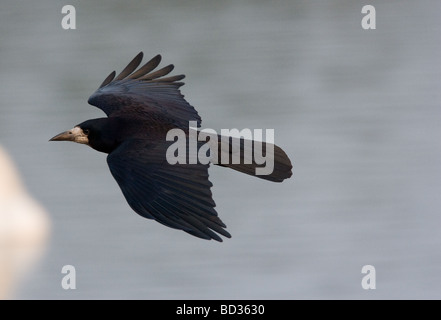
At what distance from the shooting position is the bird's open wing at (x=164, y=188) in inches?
134

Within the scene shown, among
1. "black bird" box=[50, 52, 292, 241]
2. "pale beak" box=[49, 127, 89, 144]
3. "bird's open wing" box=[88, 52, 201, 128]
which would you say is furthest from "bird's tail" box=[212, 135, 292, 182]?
"pale beak" box=[49, 127, 89, 144]

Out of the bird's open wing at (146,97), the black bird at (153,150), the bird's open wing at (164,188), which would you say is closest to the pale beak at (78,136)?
the black bird at (153,150)

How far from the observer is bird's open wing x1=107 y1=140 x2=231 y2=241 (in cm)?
340

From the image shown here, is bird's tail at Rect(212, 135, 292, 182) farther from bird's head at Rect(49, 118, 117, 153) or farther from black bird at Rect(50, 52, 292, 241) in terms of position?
bird's head at Rect(49, 118, 117, 153)

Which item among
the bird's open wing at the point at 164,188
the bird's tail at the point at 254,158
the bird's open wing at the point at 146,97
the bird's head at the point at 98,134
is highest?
the bird's open wing at the point at 146,97

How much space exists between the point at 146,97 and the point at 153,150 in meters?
0.71

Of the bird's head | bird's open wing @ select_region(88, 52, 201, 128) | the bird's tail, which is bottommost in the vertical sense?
the bird's tail

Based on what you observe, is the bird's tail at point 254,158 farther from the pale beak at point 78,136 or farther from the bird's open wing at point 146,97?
the pale beak at point 78,136

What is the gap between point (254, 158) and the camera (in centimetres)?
405

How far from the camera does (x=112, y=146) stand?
392cm

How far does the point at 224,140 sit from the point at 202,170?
40cm

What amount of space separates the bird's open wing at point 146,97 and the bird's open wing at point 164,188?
361mm

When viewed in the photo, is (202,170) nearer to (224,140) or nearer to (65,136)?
(224,140)

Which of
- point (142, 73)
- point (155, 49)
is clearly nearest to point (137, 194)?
point (142, 73)
